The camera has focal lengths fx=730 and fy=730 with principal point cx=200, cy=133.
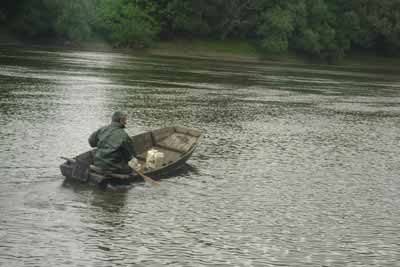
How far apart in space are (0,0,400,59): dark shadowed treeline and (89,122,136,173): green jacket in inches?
2812

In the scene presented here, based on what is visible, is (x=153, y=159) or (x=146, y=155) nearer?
(x=153, y=159)

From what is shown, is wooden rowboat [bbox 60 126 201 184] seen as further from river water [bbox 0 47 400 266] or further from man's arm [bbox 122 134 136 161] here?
man's arm [bbox 122 134 136 161]

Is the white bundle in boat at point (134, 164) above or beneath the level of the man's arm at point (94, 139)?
beneath

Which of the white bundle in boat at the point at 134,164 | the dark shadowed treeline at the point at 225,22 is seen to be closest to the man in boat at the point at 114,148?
the white bundle in boat at the point at 134,164

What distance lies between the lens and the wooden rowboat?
61.6ft

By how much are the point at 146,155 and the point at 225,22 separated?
Answer: 82453 millimetres

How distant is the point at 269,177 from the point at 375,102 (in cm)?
3091

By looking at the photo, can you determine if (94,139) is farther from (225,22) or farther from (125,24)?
(225,22)

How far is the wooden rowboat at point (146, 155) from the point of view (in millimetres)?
18781

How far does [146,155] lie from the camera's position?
76.3 feet

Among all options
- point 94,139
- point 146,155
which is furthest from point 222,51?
point 94,139

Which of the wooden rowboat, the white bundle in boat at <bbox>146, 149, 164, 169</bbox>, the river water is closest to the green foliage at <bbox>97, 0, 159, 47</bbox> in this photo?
the river water

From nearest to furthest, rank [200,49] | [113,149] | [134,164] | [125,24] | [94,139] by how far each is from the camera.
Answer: [113,149], [94,139], [134,164], [125,24], [200,49]

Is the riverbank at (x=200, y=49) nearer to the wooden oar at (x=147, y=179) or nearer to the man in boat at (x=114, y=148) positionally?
the man in boat at (x=114, y=148)
